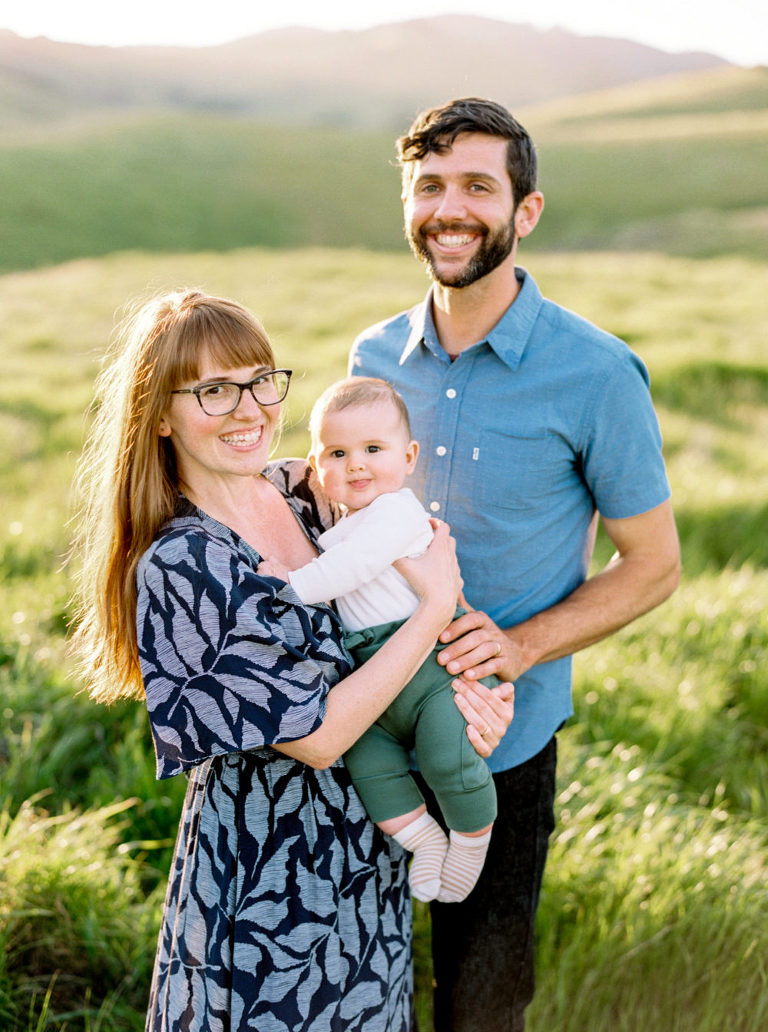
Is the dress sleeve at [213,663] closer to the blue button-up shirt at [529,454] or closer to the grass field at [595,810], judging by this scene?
the blue button-up shirt at [529,454]

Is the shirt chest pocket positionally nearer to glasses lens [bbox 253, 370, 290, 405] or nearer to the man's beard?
the man's beard

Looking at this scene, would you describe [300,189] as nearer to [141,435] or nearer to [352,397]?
[352,397]

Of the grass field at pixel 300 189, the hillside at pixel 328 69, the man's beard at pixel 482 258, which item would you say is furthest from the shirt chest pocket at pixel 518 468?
the hillside at pixel 328 69

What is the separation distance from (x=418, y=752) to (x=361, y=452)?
0.74m

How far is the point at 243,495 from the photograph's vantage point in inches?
86.4

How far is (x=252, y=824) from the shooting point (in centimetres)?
205

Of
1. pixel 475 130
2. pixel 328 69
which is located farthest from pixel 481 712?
pixel 328 69

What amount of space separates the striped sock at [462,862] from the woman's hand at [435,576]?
22.7 inches

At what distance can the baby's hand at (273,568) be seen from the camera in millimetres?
2084

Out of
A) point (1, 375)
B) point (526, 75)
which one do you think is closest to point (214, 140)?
point (1, 375)

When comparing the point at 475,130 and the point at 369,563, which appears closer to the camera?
the point at 369,563

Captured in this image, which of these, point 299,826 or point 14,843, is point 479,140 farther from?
point 14,843

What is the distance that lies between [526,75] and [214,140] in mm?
105623

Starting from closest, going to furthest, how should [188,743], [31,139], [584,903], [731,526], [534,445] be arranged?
[188,743] < [534,445] < [584,903] < [731,526] < [31,139]
